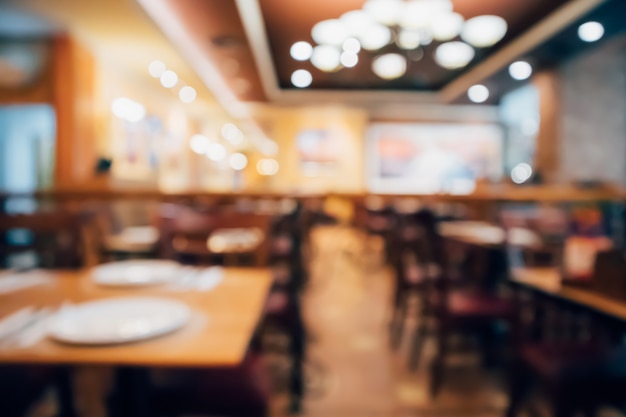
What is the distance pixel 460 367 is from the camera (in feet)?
9.50

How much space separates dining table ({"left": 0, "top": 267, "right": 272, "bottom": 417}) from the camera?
0.78 meters

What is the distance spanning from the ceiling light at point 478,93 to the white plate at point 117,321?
835 cm

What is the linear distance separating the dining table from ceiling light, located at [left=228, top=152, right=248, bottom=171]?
1332 centimetres

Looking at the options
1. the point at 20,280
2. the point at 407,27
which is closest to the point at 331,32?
the point at 407,27

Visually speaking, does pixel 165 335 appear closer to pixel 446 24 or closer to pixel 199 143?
pixel 446 24

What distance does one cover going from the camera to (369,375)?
2.77m

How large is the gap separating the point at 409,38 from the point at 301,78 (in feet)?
14.3

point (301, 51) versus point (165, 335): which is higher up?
point (301, 51)

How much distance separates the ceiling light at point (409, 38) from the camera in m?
4.56

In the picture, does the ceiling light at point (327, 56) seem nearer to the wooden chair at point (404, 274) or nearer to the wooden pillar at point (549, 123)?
the wooden chair at point (404, 274)

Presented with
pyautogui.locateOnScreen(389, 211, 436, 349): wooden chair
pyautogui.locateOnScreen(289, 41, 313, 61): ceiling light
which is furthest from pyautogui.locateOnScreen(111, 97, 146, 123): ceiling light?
pyautogui.locateOnScreen(389, 211, 436, 349): wooden chair

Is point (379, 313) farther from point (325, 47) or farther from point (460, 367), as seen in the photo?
point (325, 47)

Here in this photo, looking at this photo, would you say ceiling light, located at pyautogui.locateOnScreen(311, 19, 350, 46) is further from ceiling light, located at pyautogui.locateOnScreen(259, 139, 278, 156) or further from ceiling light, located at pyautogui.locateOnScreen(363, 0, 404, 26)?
ceiling light, located at pyautogui.locateOnScreen(259, 139, 278, 156)

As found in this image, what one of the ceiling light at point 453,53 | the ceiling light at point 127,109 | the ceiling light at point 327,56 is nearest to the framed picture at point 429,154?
the ceiling light at point 127,109
